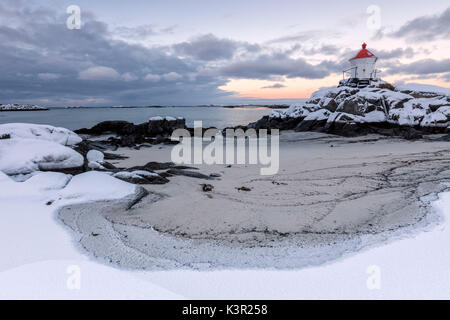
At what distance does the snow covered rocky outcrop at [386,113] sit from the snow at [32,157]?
1945 centimetres

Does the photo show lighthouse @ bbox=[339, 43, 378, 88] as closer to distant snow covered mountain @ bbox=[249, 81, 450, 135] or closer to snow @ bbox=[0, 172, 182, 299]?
distant snow covered mountain @ bbox=[249, 81, 450, 135]

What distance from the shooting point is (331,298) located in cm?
257

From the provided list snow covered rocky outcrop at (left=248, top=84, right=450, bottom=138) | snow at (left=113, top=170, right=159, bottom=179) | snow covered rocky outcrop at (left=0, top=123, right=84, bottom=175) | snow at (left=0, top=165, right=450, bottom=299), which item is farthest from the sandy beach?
snow covered rocky outcrop at (left=248, top=84, right=450, bottom=138)

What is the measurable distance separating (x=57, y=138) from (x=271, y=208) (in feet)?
23.9

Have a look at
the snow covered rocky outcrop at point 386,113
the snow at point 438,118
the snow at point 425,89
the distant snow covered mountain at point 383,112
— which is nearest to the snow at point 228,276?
the snow covered rocky outcrop at point 386,113

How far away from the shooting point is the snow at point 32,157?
6168 mm

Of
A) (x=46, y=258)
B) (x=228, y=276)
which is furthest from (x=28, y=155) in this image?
(x=228, y=276)

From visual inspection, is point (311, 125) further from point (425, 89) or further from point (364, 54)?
point (364, 54)

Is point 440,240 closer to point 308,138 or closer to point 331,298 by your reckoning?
point 331,298

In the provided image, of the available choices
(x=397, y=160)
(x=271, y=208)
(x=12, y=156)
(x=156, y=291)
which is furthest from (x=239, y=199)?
(x=397, y=160)

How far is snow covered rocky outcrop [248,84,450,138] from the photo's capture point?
Result: 2071 centimetres

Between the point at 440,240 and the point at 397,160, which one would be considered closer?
the point at 440,240

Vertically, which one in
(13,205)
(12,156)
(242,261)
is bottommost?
(242,261)

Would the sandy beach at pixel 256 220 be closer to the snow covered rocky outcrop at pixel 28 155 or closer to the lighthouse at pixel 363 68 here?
the snow covered rocky outcrop at pixel 28 155
